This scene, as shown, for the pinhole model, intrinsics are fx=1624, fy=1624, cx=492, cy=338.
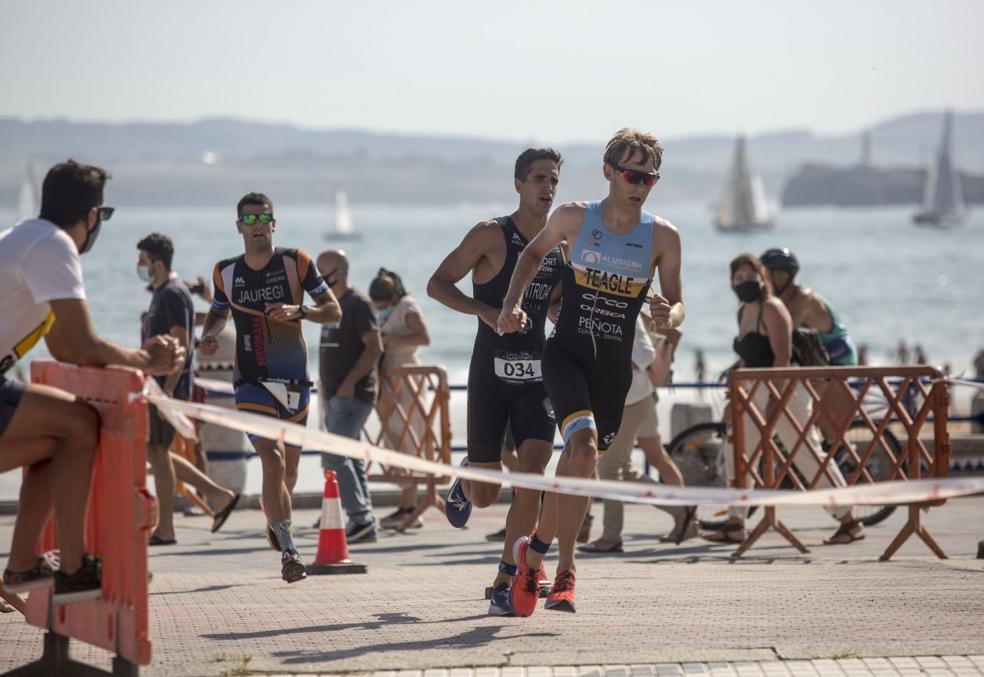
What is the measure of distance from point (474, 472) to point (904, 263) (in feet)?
426

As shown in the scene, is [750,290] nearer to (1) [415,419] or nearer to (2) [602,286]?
(1) [415,419]

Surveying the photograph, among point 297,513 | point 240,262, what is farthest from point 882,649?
point 297,513

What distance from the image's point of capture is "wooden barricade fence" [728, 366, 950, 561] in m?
10.1

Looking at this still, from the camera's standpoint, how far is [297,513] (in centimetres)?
1437

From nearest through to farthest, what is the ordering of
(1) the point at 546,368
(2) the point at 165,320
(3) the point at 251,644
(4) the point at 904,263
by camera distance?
(3) the point at 251,644, (1) the point at 546,368, (2) the point at 165,320, (4) the point at 904,263

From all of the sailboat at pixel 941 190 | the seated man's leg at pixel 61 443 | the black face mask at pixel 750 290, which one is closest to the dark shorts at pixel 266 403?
the seated man's leg at pixel 61 443

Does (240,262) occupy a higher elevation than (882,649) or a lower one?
higher

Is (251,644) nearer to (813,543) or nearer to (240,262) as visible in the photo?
(240,262)

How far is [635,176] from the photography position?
281 inches

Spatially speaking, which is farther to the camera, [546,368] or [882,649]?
[546,368]

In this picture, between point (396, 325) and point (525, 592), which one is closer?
point (525, 592)

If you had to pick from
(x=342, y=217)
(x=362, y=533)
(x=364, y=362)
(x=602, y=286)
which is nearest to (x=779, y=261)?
(x=364, y=362)

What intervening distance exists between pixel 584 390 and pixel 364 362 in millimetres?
5085

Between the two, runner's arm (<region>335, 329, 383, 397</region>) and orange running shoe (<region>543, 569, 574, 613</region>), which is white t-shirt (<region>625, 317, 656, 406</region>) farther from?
orange running shoe (<region>543, 569, 574, 613</region>)
